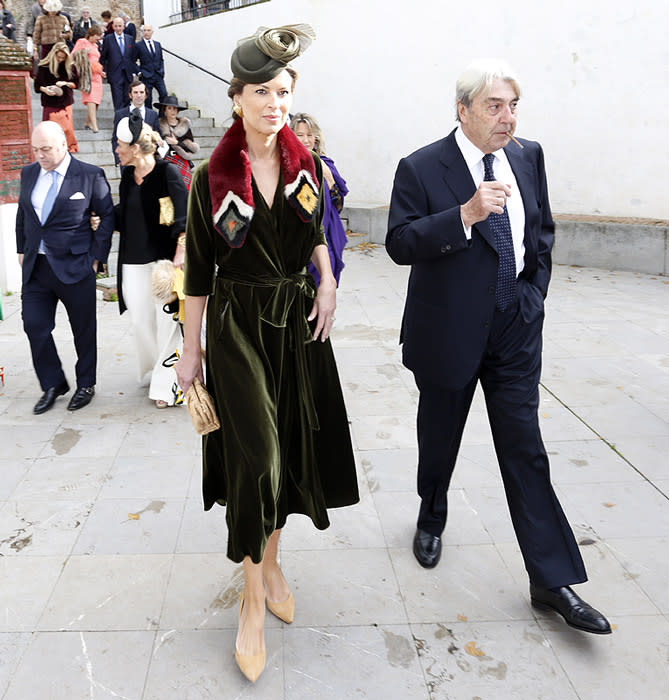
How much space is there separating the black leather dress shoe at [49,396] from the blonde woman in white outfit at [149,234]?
2.03ft

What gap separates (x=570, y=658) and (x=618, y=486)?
1666 mm

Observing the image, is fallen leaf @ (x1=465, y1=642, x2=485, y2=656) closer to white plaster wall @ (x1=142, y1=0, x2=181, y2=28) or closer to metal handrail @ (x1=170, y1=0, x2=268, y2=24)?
metal handrail @ (x1=170, y1=0, x2=268, y2=24)

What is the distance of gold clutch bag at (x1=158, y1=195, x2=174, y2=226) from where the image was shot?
5.76 metres

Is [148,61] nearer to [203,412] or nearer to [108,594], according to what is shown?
[108,594]

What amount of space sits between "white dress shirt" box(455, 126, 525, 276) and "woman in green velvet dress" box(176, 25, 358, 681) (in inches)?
23.6

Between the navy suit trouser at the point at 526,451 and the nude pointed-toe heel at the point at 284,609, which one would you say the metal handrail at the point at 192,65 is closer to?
the navy suit trouser at the point at 526,451

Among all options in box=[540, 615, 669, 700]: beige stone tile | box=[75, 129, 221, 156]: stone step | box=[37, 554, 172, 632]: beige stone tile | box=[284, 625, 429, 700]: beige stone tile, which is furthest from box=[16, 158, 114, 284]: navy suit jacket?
box=[75, 129, 221, 156]: stone step

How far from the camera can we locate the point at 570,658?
10.3 feet

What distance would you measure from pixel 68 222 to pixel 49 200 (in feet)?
0.63

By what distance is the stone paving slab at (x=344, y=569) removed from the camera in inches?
120

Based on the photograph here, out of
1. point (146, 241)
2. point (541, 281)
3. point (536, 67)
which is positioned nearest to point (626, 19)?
point (536, 67)

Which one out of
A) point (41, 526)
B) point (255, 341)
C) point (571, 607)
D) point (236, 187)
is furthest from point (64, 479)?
point (571, 607)

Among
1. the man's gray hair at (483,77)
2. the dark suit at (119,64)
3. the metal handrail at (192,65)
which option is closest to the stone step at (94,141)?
the dark suit at (119,64)

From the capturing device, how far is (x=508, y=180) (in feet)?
10.8
